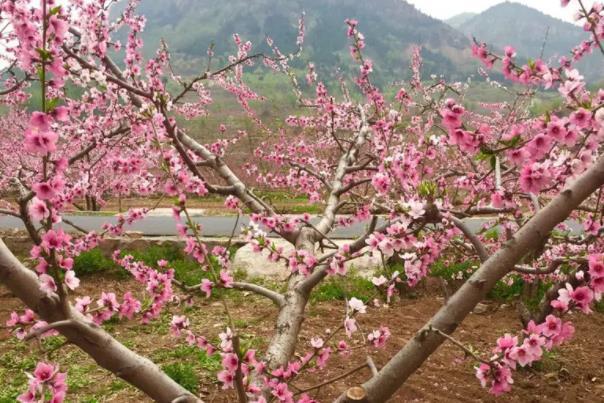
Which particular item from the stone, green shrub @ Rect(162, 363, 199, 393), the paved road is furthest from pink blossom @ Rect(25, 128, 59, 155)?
the paved road

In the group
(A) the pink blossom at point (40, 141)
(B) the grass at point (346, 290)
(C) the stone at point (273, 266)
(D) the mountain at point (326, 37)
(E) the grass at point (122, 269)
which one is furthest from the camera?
(D) the mountain at point (326, 37)

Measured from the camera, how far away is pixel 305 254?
3.15 meters

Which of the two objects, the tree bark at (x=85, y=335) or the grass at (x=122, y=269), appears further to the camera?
the grass at (x=122, y=269)

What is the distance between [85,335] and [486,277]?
4.56 feet

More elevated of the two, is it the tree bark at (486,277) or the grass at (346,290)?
the tree bark at (486,277)

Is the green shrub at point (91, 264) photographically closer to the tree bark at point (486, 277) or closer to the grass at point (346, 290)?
the grass at point (346, 290)

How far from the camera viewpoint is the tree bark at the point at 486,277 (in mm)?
1573

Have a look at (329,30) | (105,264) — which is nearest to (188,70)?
(329,30)

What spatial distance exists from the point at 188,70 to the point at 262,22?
60.3m

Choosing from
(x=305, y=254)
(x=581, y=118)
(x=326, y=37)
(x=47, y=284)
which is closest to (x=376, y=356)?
(x=305, y=254)

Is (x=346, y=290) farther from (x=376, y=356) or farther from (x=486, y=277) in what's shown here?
(x=486, y=277)

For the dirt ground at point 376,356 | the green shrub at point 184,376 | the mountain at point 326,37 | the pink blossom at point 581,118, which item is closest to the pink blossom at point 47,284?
the dirt ground at point 376,356

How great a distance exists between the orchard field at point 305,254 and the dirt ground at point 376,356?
0.08ft

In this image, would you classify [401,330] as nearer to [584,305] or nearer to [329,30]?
[584,305]
